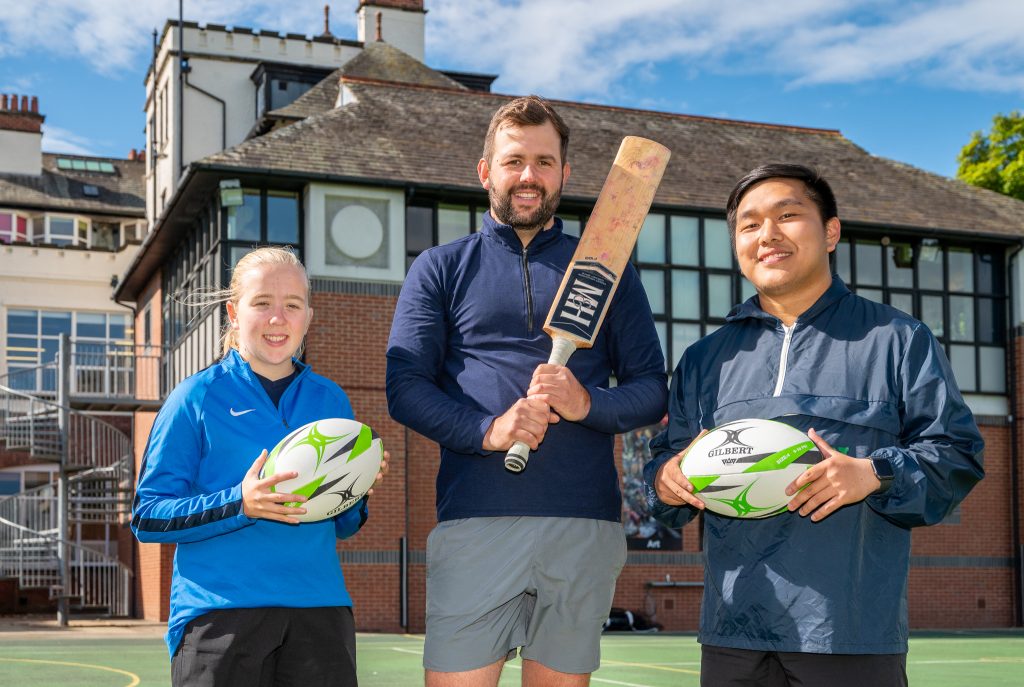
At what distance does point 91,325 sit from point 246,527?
3621 cm

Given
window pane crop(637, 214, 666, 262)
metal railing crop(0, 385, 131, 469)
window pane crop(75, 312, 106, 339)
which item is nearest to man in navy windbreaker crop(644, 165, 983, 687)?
window pane crop(637, 214, 666, 262)

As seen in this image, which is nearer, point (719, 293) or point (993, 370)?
point (719, 293)

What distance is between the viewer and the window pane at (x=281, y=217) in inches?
875

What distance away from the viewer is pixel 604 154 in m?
25.9

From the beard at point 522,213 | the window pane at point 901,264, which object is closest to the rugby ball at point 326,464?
the beard at point 522,213

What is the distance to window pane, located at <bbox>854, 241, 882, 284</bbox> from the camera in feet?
83.3

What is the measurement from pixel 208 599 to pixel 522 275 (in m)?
1.40

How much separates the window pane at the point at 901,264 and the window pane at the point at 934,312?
1.57 ft

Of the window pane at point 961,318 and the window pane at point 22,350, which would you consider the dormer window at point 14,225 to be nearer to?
the window pane at point 22,350

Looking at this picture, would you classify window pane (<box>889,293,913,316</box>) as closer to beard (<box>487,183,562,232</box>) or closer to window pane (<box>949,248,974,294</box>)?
window pane (<box>949,248,974,294</box>)

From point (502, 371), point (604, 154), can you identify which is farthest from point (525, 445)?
point (604, 154)

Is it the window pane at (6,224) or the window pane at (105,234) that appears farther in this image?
the window pane at (105,234)

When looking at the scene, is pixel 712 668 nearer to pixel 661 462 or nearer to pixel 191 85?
pixel 661 462

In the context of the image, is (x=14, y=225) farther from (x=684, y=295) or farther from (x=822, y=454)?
(x=822, y=454)
